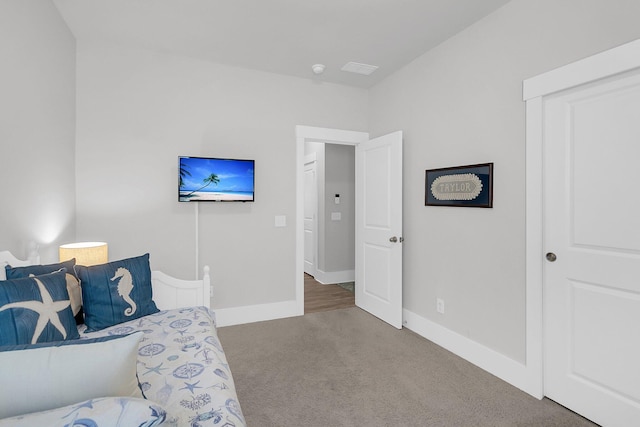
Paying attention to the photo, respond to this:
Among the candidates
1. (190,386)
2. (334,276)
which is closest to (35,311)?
(190,386)

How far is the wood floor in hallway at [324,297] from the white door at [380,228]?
0.33m

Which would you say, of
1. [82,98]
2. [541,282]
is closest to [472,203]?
[541,282]

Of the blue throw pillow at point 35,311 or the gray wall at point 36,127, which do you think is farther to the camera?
the gray wall at point 36,127

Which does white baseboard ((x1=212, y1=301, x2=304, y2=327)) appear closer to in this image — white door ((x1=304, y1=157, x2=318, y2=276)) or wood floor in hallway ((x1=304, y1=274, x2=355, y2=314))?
wood floor in hallway ((x1=304, y1=274, x2=355, y2=314))

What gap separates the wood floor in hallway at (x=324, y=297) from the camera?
4.14 meters

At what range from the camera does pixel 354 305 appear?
4184 millimetres

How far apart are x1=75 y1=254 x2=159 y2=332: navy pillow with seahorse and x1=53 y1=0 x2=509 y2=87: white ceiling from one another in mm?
1909

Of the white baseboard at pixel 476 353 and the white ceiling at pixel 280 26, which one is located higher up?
the white ceiling at pixel 280 26

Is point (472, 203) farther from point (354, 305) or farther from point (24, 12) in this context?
point (24, 12)

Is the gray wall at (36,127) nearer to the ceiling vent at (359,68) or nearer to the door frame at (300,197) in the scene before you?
the door frame at (300,197)

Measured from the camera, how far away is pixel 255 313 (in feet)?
11.8

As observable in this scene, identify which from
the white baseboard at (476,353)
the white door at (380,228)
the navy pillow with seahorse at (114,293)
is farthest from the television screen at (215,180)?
the white baseboard at (476,353)

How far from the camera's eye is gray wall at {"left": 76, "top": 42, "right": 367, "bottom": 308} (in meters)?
3.03

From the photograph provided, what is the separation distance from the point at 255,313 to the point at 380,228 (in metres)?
1.64
